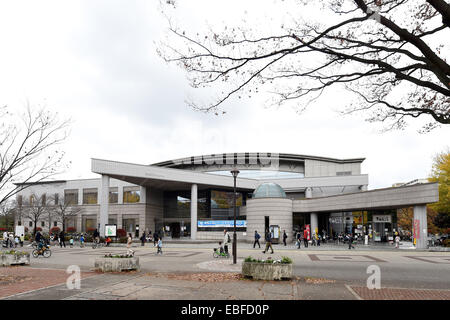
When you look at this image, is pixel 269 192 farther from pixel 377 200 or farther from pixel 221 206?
pixel 221 206

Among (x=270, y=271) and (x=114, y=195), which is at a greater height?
(x=114, y=195)

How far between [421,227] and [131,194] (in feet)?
164

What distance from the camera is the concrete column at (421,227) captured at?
1234 inches

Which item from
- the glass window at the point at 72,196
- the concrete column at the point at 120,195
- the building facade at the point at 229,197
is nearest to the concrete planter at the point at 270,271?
the building facade at the point at 229,197

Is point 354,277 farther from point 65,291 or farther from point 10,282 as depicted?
point 10,282

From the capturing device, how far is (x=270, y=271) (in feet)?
39.2

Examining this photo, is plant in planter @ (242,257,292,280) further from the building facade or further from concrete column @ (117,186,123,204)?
concrete column @ (117,186,123,204)

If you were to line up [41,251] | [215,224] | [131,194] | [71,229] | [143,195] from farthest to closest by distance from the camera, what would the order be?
[71,229] < [131,194] < [143,195] < [215,224] < [41,251]

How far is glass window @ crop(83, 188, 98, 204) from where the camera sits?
70.0 m

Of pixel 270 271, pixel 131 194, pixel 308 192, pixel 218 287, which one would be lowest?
pixel 218 287

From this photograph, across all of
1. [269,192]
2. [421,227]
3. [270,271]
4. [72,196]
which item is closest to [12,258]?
[270,271]

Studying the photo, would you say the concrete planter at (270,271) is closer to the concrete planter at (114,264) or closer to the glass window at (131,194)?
the concrete planter at (114,264)

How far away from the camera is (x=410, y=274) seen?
14.1 meters

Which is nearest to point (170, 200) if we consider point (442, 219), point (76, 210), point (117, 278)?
point (76, 210)
